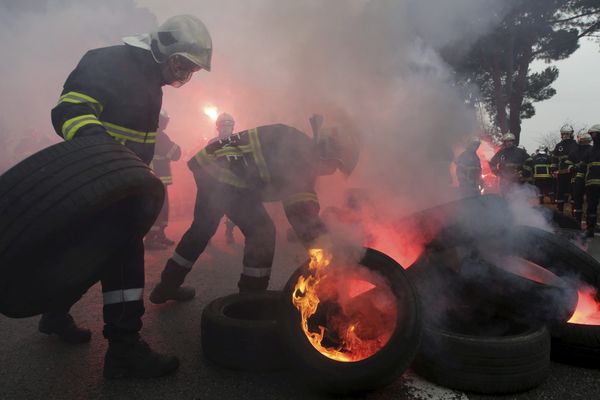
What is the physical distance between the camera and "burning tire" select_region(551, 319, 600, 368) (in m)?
2.44

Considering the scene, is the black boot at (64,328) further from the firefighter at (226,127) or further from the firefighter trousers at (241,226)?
the firefighter at (226,127)

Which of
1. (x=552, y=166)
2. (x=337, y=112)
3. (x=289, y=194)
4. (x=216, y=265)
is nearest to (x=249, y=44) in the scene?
(x=337, y=112)

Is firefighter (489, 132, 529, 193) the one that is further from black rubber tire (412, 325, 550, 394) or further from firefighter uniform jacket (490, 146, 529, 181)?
black rubber tire (412, 325, 550, 394)

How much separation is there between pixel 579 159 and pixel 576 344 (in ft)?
26.4

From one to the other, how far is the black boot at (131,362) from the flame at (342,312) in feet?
2.83

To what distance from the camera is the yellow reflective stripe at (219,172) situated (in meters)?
3.31

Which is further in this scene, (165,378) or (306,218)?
(306,218)

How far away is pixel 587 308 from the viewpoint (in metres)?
2.96

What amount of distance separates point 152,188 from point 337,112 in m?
2.28

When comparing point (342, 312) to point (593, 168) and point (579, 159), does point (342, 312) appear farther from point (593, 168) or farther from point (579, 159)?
point (579, 159)

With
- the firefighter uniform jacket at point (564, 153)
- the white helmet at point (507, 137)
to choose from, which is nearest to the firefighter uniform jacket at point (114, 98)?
the white helmet at point (507, 137)

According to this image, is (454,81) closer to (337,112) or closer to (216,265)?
(337,112)

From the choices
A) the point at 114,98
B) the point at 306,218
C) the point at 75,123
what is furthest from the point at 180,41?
the point at 306,218

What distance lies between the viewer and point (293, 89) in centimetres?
420
